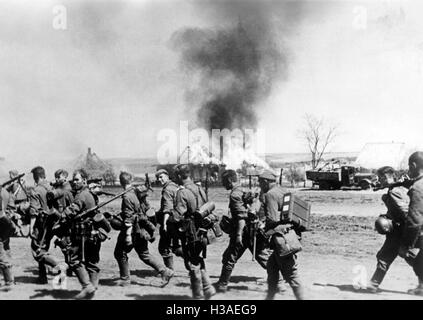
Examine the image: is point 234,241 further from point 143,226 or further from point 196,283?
point 143,226

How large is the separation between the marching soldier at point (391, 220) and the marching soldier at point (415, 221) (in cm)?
18

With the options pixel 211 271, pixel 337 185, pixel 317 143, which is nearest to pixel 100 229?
pixel 211 271

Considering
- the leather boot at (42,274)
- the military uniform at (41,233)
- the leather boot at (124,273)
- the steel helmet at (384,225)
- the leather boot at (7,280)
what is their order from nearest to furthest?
the steel helmet at (384,225)
the leather boot at (7,280)
the military uniform at (41,233)
the leather boot at (124,273)
the leather boot at (42,274)

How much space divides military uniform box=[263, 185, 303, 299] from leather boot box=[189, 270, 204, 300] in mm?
961

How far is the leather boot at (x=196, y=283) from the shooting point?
6.53 m

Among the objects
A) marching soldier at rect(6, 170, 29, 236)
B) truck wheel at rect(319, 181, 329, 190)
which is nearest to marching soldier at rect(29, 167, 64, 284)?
marching soldier at rect(6, 170, 29, 236)

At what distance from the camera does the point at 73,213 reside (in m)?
6.87

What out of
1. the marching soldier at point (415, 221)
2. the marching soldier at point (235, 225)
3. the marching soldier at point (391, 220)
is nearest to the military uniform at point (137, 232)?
the marching soldier at point (235, 225)

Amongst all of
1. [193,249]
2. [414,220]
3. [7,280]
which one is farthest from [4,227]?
[414,220]

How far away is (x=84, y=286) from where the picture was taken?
6.76 metres

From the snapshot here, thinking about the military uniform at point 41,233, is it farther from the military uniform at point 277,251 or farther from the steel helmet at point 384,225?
the steel helmet at point 384,225

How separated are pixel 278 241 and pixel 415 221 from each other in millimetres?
1974
